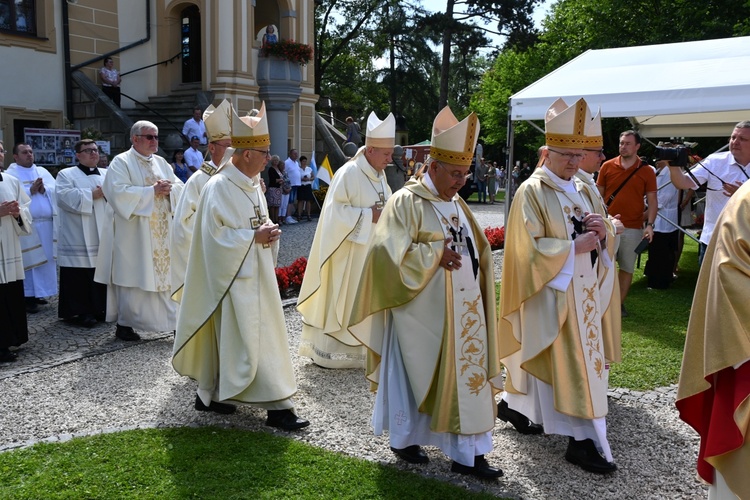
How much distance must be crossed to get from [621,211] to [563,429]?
4.25 metres

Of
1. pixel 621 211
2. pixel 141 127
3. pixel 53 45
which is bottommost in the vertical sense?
pixel 621 211

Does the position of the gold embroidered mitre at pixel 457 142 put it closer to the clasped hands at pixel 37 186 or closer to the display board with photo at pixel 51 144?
the clasped hands at pixel 37 186

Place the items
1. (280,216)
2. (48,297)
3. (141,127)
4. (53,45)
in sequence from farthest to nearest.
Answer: (280,216) → (53,45) → (48,297) → (141,127)

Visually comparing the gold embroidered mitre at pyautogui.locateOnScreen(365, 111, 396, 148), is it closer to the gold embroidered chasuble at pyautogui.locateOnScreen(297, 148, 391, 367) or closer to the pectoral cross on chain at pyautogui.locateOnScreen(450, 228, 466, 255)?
the gold embroidered chasuble at pyautogui.locateOnScreen(297, 148, 391, 367)

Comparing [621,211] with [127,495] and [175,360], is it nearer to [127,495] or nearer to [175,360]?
[175,360]

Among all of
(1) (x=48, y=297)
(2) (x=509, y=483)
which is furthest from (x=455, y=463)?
(1) (x=48, y=297)

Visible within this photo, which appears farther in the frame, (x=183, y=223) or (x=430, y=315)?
(x=183, y=223)

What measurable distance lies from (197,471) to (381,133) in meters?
3.31

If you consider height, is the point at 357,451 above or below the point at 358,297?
below

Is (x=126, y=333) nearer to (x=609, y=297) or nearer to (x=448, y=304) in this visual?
(x=448, y=304)

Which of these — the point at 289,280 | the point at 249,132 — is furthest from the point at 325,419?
the point at 289,280

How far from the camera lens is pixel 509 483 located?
14.0ft

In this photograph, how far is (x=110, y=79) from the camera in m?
17.0

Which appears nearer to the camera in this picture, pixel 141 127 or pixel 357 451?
pixel 357 451
